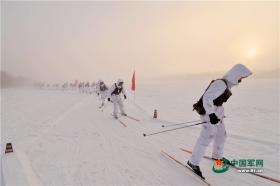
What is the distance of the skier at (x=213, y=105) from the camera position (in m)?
4.36

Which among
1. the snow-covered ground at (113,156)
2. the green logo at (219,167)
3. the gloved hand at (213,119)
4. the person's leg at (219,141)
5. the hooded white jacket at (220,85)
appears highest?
the hooded white jacket at (220,85)

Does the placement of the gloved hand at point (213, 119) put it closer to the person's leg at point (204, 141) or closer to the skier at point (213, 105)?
the skier at point (213, 105)

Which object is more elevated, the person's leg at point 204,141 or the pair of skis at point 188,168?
the person's leg at point 204,141

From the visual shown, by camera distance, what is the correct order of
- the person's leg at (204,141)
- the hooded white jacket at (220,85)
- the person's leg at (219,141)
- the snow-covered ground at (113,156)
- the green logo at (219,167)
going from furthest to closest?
the person's leg at (219,141) → the green logo at (219,167) → the person's leg at (204,141) → the snow-covered ground at (113,156) → the hooded white jacket at (220,85)

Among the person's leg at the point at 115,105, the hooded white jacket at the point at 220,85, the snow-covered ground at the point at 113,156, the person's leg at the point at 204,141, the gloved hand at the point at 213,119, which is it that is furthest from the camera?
the person's leg at the point at 115,105

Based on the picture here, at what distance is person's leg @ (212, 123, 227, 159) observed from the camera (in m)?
4.94

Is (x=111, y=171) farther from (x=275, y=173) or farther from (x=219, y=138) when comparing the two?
(x=275, y=173)

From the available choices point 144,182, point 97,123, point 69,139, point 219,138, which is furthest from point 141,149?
point 97,123

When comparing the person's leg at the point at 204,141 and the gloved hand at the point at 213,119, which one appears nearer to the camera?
the gloved hand at the point at 213,119

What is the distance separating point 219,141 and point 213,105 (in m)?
1.14

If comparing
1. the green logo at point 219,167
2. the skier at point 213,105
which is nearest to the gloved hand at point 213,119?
the skier at point 213,105

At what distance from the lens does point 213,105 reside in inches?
178

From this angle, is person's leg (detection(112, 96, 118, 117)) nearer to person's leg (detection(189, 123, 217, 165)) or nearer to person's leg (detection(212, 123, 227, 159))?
person's leg (detection(212, 123, 227, 159))

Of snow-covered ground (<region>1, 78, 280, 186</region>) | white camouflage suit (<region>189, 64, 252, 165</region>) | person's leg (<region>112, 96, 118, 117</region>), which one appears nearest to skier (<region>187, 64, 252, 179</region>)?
white camouflage suit (<region>189, 64, 252, 165</region>)
